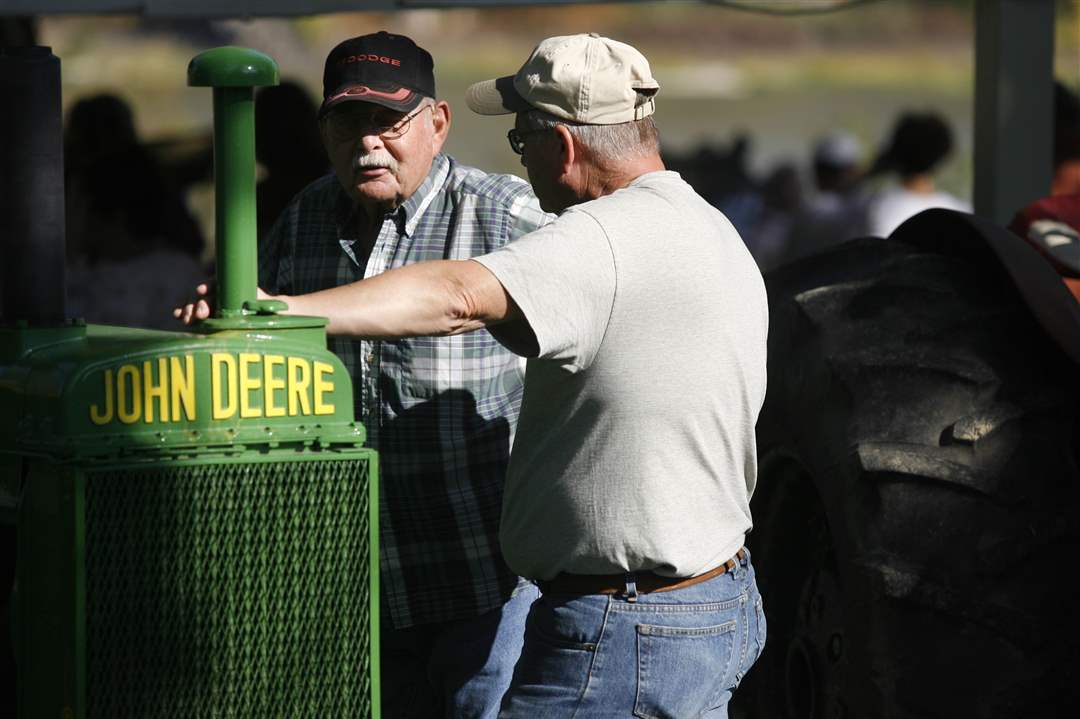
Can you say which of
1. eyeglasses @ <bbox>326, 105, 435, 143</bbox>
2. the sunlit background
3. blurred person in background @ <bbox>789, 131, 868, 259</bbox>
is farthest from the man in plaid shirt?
the sunlit background

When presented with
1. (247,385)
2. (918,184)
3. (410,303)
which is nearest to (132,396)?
(247,385)

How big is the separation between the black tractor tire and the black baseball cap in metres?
0.93

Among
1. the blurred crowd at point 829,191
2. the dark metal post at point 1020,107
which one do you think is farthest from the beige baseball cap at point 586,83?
the dark metal post at point 1020,107

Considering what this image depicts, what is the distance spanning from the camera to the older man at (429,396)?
121 inches

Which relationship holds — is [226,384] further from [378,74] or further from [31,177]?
[378,74]

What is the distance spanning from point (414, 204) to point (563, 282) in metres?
0.87

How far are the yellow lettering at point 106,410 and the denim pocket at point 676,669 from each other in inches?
34.7

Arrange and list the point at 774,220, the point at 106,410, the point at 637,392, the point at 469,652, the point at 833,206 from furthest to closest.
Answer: the point at 774,220 → the point at 833,206 → the point at 469,652 → the point at 637,392 → the point at 106,410

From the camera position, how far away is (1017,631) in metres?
2.90

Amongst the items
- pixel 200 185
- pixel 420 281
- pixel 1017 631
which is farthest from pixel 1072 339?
pixel 200 185

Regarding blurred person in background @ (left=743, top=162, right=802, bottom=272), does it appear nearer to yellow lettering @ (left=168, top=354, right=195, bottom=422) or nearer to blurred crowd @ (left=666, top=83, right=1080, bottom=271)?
blurred crowd @ (left=666, top=83, right=1080, bottom=271)

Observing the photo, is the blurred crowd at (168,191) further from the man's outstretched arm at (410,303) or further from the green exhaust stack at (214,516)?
the green exhaust stack at (214,516)

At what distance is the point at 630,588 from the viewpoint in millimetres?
Answer: 2555

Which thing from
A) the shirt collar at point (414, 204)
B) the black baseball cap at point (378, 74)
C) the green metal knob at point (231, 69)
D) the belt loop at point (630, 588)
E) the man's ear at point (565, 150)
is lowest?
the belt loop at point (630, 588)
